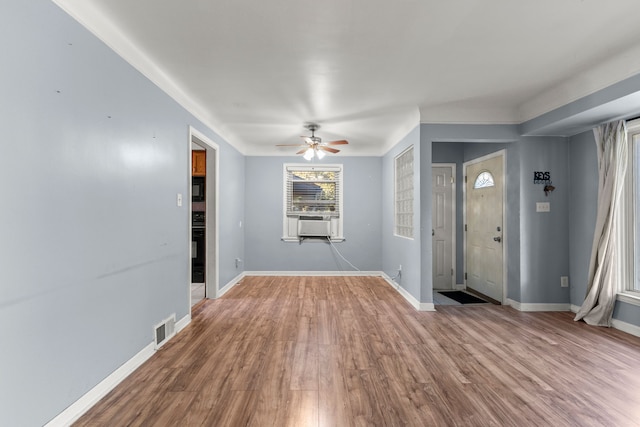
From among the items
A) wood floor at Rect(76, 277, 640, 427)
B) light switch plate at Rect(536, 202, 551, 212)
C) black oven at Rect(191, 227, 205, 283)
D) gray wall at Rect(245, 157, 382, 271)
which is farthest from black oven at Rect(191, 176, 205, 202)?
light switch plate at Rect(536, 202, 551, 212)

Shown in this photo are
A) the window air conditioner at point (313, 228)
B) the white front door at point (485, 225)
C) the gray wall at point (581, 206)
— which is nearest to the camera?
the gray wall at point (581, 206)

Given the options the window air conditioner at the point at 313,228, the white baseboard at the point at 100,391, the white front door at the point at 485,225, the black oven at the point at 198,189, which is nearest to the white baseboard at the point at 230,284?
the window air conditioner at the point at 313,228

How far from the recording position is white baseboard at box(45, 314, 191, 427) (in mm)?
1683

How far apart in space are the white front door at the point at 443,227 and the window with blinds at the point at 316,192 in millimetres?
1845

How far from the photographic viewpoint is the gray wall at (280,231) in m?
5.96

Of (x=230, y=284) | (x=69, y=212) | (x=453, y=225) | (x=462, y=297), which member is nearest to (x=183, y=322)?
(x=230, y=284)

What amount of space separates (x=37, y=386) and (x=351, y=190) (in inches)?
204

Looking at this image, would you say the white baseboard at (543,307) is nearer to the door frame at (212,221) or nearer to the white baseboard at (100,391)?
the door frame at (212,221)

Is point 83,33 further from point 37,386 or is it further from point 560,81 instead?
point 560,81

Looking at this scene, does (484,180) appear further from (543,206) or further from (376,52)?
(376,52)

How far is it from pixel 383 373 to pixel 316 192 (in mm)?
4181

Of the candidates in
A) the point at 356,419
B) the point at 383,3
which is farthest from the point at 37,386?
the point at 383,3

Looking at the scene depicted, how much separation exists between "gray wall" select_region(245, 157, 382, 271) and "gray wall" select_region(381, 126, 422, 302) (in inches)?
14.3

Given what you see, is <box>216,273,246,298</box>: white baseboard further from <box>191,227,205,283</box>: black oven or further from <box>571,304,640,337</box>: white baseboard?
<box>571,304,640,337</box>: white baseboard
